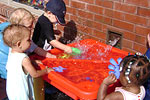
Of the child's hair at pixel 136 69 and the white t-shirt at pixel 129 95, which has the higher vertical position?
the child's hair at pixel 136 69

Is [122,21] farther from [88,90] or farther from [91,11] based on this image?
[88,90]

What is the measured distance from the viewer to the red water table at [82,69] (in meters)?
2.10

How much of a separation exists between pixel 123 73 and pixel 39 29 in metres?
1.60

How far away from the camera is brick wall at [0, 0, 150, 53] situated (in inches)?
112

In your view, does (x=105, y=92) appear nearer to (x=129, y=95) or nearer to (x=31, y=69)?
(x=129, y=95)

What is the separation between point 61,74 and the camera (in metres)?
2.33

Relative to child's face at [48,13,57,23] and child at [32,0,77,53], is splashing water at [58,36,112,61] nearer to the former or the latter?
child at [32,0,77,53]

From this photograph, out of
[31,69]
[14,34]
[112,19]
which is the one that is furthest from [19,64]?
[112,19]

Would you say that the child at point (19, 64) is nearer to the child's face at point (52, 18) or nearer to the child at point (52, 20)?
the child at point (52, 20)

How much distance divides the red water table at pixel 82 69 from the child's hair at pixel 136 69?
0.35 m

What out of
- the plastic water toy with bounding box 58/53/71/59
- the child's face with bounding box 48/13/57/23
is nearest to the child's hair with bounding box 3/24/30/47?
the plastic water toy with bounding box 58/53/71/59

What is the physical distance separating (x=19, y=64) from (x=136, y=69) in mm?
1148

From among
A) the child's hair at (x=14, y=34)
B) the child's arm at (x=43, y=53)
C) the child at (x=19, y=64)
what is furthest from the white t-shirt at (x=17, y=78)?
the child's arm at (x=43, y=53)

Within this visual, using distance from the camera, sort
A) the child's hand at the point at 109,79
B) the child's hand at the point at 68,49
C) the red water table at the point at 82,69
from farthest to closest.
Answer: the child's hand at the point at 68,49, the red water table at the point at 82,69, the child's hand at the point at 109,79
